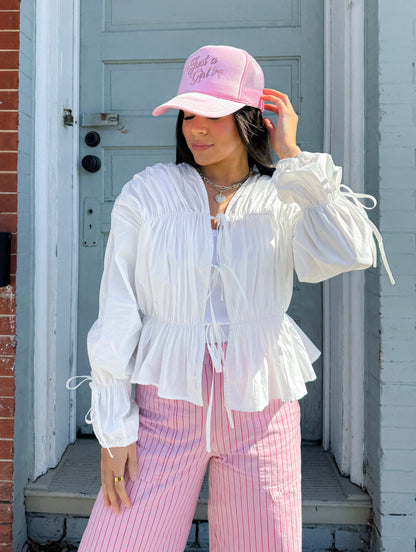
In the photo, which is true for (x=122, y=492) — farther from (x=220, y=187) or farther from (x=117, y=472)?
(x=220, y=187)

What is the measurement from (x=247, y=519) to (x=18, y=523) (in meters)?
1.23

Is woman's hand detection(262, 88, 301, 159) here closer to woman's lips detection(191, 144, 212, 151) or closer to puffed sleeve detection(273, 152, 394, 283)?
puffed sleeve detection(273, 152, 394, 283)

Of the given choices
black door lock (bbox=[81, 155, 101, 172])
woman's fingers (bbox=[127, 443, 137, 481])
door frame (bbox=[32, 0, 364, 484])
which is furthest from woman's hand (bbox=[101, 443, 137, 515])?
black door lock (bbox=[81, 155, 101, 172])

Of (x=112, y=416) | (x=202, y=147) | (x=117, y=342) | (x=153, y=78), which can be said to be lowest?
(x=112, y=416)

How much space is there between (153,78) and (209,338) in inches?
63.4

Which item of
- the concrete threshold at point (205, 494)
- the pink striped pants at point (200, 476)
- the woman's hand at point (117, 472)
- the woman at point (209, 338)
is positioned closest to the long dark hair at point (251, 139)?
the woman at point (209, 338)

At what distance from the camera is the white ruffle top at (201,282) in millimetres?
1284

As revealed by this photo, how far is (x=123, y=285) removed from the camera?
1.32 m

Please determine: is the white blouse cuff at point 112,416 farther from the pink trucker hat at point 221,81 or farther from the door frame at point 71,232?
the door frame at point 71,232

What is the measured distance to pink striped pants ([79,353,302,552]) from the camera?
1.30 metres

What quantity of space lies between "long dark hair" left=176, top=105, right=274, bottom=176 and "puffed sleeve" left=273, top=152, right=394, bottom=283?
0.18 metres

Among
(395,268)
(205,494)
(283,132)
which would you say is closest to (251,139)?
(283,132)

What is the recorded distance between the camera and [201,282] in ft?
4.30

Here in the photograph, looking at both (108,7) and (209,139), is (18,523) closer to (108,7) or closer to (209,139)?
(209,139)
